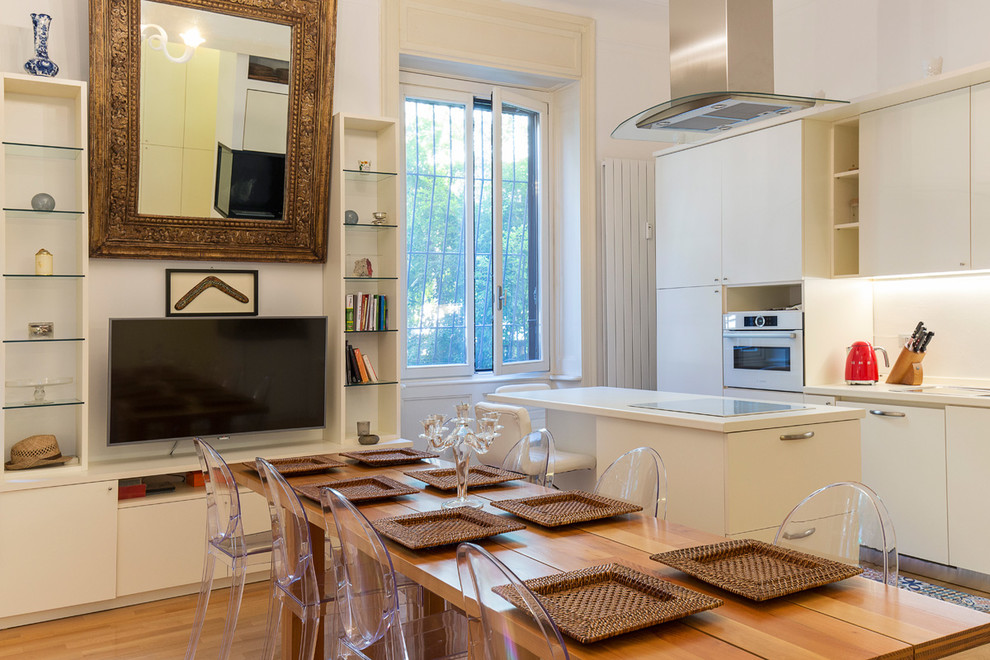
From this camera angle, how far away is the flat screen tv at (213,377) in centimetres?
383

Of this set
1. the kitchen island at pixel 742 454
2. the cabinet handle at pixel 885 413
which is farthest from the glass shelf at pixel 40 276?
the cabinet handle at pixel 885 413

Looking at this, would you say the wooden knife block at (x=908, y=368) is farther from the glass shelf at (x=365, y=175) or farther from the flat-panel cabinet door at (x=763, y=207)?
the glass shelf at (x=365, y=175)

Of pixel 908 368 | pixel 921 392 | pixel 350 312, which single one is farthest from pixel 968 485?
pixel 350 312

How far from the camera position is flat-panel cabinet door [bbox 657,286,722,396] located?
16.5 ft

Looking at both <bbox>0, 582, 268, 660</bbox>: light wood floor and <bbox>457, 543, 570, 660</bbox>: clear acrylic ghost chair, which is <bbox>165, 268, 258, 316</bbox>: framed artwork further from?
<bbox>457, 543, 570, 660</bbox>: clear acrylic ghost chair

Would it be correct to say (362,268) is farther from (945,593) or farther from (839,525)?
(945,593)

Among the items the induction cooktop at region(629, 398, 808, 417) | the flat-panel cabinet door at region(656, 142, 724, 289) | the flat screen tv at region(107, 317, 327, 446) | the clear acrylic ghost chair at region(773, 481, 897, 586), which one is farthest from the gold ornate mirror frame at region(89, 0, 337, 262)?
the clear acrylic ghost chair at region(773, 481, 897, 586)

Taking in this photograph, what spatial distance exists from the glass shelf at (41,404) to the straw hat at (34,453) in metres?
0.14

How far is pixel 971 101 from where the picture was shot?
151 inches

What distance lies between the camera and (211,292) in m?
4.19

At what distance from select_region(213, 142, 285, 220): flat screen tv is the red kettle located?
10.5 ft

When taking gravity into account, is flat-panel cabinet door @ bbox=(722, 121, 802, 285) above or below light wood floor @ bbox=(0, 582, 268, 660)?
above

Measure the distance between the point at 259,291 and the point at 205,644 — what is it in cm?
187

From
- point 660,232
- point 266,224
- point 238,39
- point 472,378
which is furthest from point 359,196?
point 660,232
